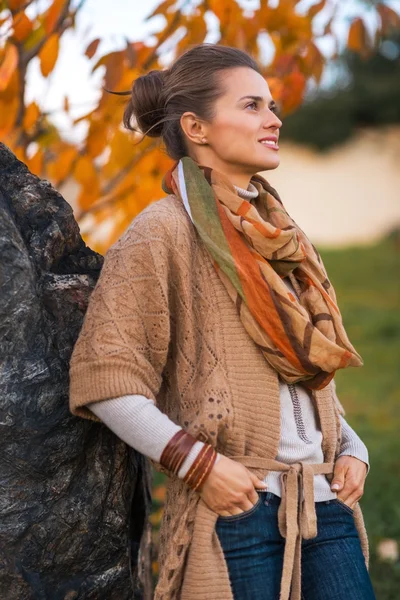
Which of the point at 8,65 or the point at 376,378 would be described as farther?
the point at 376,378

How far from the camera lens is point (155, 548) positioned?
327cm

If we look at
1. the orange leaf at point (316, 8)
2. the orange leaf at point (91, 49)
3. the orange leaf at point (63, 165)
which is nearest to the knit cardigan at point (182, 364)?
the orange leaf at point (91, 49)

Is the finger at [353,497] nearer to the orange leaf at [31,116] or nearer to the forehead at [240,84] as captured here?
the forehead at [240,84]

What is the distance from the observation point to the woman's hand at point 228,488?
1814 mm

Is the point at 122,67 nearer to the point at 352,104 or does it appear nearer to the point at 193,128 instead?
the point at 193,128

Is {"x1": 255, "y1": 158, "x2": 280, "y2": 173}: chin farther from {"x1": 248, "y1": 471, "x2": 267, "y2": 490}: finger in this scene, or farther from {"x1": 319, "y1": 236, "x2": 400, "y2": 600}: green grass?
{"x1": 319, "y1": 236, "x2": 400, "y2": 600}: green grass

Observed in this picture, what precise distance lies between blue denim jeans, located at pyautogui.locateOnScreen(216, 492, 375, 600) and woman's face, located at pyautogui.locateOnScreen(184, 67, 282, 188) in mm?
871

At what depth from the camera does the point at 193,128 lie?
2168mm

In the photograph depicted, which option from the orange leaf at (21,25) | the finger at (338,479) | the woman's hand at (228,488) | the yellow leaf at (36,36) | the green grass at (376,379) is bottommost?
the green grass at (376,379)

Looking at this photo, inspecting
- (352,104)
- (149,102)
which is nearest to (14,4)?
(149,102)

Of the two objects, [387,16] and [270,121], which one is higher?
[270,121]

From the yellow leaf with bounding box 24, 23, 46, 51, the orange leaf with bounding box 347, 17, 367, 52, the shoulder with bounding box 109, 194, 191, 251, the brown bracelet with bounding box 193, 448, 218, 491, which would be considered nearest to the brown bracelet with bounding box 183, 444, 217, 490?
the brown bracelet with bounding box 193, 448, 218, 491

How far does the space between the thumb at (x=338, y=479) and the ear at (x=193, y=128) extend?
96cm

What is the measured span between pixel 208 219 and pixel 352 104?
19.7 m
